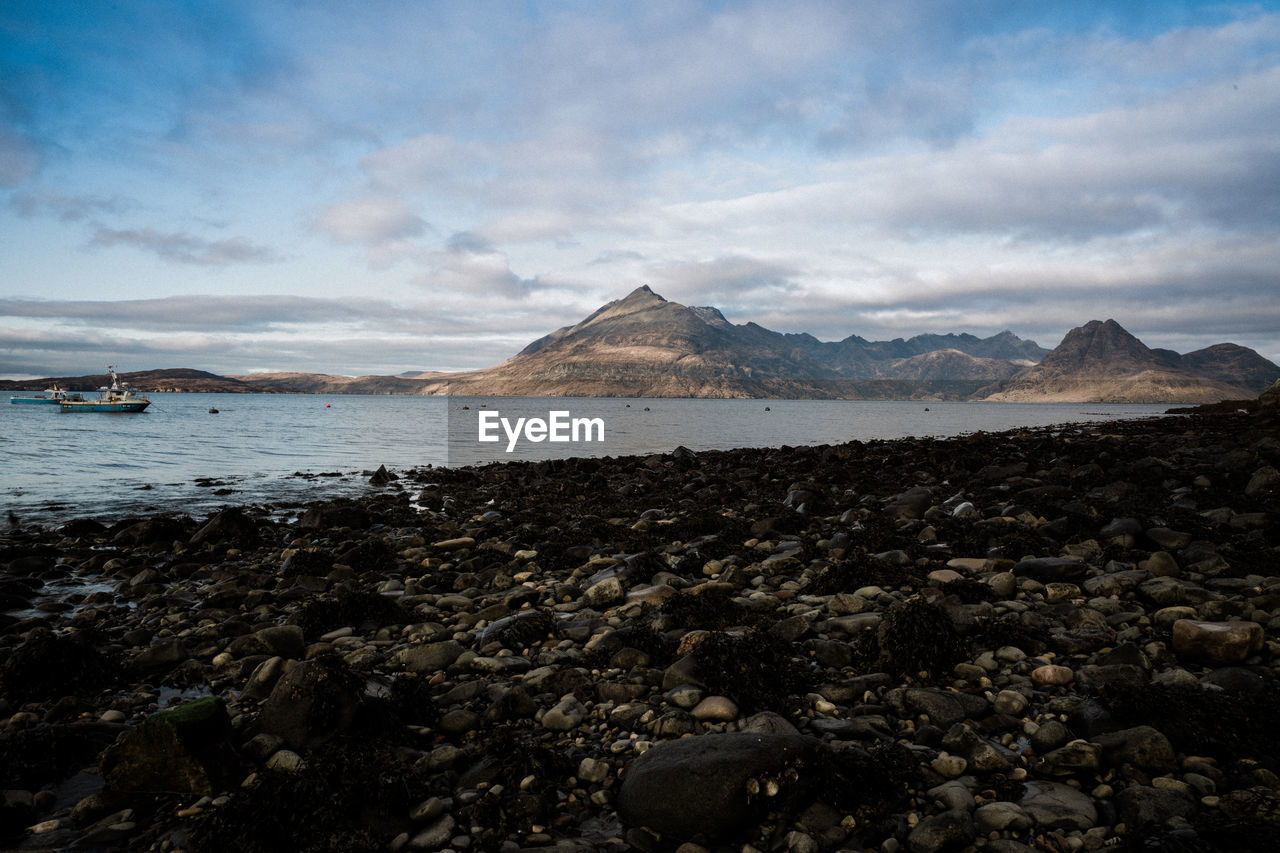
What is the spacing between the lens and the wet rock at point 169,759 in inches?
202

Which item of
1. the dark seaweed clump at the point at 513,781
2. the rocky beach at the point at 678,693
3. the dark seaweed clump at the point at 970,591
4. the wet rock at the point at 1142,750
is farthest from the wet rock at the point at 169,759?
the dark seaweed clump at the point at 970,591

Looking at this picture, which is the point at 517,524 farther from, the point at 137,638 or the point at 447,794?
the point at 447,794

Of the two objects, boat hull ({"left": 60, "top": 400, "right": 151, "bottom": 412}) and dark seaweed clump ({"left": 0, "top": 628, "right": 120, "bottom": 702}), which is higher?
boat hull ({"left": 60, "top": 400, "right": 151, "bottom": 412})

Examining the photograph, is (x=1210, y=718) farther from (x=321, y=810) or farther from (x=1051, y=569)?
(x=321, y=810)

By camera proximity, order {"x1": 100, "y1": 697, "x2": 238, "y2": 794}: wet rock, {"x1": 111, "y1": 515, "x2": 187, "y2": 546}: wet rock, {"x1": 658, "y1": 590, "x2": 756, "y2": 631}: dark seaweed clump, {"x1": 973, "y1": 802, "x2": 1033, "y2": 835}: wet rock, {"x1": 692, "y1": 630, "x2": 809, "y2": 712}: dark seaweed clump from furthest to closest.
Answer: {"x1": 111, "y1": 515, "x2": 187, "y2": 546}: wet rock < {"x1": 658, "y1": 590, "x2": 756, "y2": 631}: dark seaweed clump < {"x1": 692, "y1": 630, "x2": 809, "y2": 712}: dark seaweed clump < {"x1": 100, "y1": 697, "x2": 238, "y2": 794}: wet rock < {"x1": 973, "y1": 802, "x2": 1033, "y2": 835}: wet rock

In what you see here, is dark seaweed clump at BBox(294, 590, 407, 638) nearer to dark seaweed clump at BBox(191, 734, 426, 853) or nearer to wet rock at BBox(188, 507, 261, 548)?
dark seaweed clump at BBox(191, 734, 426, 853)

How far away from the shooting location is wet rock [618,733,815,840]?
4.41 metres

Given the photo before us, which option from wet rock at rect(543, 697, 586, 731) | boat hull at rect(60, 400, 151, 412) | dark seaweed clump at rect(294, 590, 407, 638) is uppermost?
boat hull at rect(60, 400, 151, 412)

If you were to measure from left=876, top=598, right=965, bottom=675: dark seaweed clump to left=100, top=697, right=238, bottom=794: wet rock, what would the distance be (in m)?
6.29

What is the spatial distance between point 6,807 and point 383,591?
250 inches

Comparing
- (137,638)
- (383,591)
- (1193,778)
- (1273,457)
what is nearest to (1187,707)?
(1193,778)

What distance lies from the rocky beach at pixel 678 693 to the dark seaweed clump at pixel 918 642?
32mm

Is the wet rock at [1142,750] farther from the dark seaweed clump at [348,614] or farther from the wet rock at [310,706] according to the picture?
the dark seaweed clump at [348,614]

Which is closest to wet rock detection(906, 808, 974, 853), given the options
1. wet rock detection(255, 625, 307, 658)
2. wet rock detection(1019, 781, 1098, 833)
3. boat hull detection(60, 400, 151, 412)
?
wet rock detection(1019, 781, 1098, 833)
